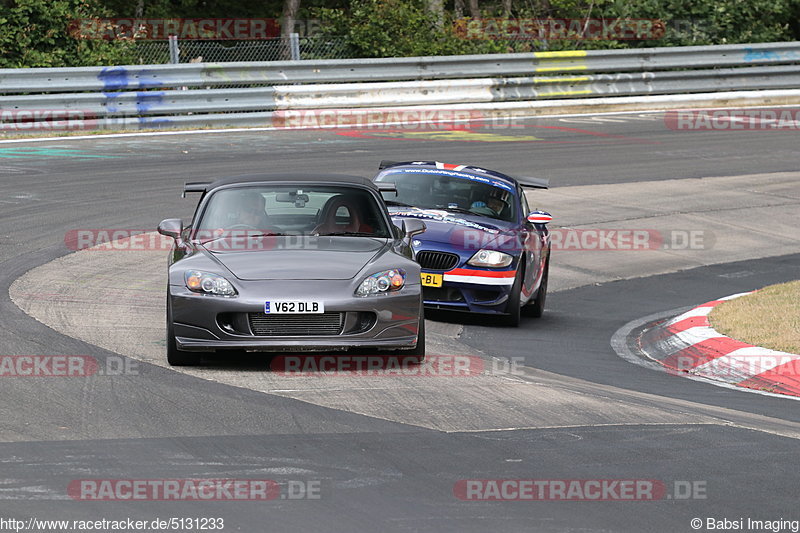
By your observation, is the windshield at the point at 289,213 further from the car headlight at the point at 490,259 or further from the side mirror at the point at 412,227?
the car headlight at the point at 490,259

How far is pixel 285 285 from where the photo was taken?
8.79 meters

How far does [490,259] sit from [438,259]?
0.48 metres

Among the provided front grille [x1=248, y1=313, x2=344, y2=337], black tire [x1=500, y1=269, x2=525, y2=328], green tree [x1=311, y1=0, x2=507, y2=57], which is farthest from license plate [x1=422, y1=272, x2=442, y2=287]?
green tree [x1=311, y1=0, x2=507, y2=57]

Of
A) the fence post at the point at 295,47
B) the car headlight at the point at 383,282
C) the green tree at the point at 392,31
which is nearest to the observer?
the car headlight at the point at 383,282

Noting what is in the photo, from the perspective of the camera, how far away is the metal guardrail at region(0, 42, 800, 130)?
22594 mm

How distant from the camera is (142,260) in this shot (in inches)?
543

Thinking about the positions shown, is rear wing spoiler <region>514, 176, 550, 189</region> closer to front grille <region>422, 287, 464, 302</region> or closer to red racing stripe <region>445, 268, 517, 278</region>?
red racing stripe <region>445, 268, 517, 278</region>

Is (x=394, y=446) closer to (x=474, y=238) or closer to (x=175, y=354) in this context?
(x=175, y=354)

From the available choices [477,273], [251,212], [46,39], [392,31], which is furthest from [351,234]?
[392,31]

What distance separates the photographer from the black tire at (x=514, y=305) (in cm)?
1190

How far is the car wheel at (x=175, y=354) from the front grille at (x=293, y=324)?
1.64 ft

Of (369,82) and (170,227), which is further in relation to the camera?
(369,82)

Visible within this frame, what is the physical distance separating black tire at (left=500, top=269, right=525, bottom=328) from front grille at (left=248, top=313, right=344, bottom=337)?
3.42 meters

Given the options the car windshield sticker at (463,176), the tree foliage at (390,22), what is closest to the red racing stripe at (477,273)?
the car windshield sticker at (463,176)
